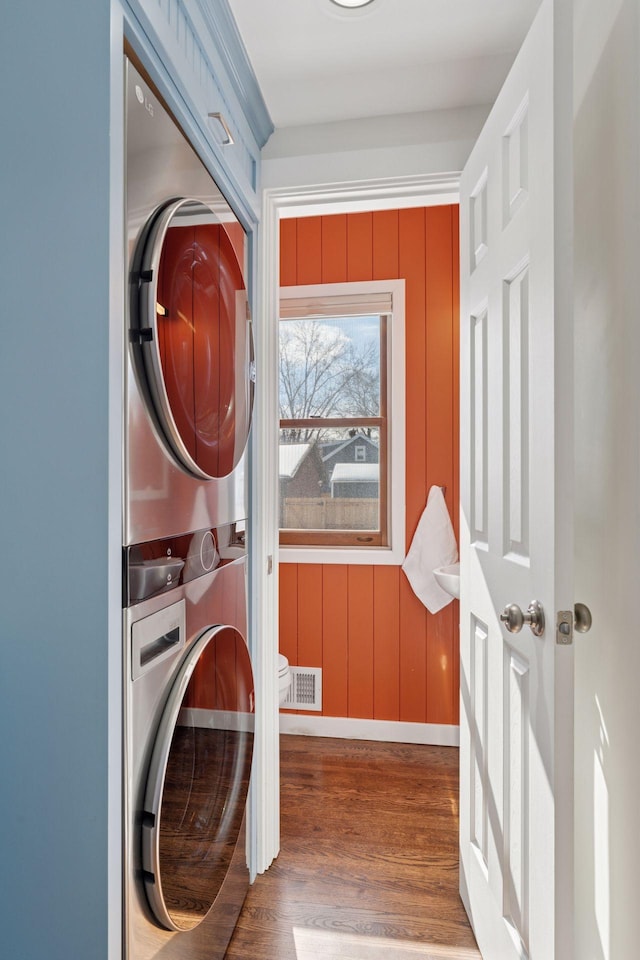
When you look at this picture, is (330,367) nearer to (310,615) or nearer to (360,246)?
(360,246)

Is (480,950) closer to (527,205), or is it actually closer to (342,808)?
(342,808)

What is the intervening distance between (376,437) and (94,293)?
84.5 inches

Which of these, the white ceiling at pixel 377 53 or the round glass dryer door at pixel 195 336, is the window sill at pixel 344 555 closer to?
the round glass dryer door at pixel 195 336

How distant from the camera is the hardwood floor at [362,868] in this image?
1528 mm

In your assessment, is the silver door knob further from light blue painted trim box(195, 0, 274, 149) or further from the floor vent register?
the floor vent register

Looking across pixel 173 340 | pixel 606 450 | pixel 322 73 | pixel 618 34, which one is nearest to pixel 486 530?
pixel 606 450

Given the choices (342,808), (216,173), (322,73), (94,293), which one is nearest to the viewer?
(94,293)

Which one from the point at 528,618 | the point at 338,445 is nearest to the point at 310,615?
the point at 338,445

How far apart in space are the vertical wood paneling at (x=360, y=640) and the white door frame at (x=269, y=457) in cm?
97

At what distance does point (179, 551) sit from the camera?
1130mm

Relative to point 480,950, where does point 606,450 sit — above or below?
above

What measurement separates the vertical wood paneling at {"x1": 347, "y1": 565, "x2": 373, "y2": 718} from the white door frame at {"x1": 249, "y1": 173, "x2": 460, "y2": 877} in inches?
38.2

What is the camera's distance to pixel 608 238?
1101 millimetres

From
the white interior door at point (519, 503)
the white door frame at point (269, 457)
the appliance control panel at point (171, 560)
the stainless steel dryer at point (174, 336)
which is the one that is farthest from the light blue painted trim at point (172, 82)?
the appliance control panel at point (171, 560)
